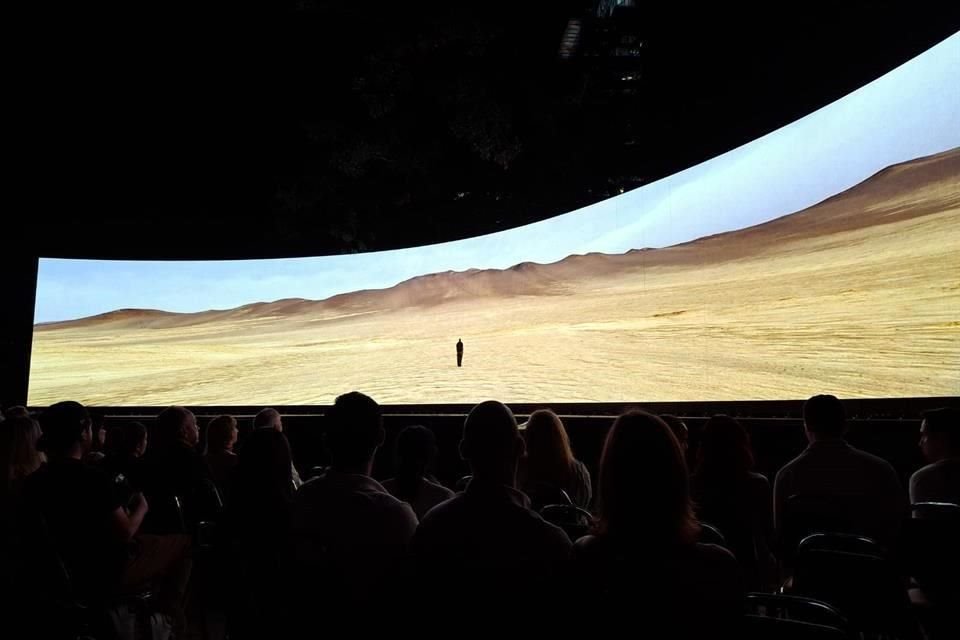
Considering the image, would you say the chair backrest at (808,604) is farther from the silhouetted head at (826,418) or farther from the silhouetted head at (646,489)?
the silhouetted head at (826,418)

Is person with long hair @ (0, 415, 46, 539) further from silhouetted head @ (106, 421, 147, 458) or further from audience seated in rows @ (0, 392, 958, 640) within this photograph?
silhouetted head @ (106, 421, 147, 458)

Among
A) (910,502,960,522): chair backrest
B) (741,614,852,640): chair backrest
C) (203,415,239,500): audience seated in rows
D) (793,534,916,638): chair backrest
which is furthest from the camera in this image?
(203,415,239,500): audience seated in rows

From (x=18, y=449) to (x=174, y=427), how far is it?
1.82 feet

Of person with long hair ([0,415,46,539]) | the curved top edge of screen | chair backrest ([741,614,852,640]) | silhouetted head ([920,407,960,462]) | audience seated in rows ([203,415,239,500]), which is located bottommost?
audience seated in rows ([203,415,239,500])

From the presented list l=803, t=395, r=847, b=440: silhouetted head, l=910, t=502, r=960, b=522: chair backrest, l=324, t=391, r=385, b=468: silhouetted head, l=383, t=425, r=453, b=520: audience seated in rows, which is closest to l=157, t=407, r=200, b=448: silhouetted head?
l=383, t=425, r=453, b=520: audience seated in rows

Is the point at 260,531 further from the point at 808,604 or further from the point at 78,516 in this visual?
the point at 808,604

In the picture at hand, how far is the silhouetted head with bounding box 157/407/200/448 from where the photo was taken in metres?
2.83

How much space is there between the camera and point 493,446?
4.87 ft

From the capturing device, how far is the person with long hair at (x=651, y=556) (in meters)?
1.12

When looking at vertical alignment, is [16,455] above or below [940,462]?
below

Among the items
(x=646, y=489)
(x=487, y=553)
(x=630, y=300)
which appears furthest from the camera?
(x=630, y=300)

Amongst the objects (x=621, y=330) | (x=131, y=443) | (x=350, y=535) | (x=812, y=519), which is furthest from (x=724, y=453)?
(x=621, y=330)

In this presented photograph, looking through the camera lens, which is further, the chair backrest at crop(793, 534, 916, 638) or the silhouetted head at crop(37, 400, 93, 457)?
the silhouetted head at crop(37, 400, 93, 457)

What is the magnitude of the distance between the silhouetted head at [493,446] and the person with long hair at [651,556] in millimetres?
270
